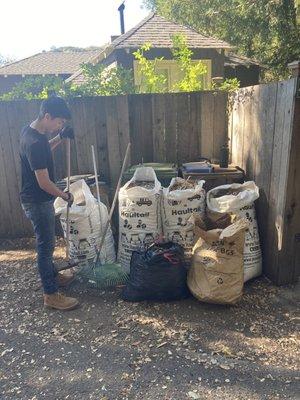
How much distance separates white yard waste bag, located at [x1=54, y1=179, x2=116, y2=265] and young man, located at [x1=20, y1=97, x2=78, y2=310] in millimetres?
356

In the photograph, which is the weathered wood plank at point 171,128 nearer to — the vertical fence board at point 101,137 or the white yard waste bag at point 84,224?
the vertical fence board at point 101,137

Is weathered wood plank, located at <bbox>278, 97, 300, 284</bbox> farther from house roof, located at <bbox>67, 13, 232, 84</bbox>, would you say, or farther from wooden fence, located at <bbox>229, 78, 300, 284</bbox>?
house roof, located at <bbox>67, 13, 232, 84</bbox>

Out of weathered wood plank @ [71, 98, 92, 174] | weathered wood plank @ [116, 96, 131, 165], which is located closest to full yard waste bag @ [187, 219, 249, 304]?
weathered wood plank @ [116, 96, 131, 165]

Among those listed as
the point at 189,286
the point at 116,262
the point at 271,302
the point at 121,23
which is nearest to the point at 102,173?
the point at 116,262

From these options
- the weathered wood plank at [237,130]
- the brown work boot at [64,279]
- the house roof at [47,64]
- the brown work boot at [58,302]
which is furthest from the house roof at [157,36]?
the brown work boot at [58,302]

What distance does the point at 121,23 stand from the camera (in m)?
15.8

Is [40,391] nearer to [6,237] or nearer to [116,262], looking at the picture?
[116,262]

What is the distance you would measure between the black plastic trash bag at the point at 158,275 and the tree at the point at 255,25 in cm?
1357

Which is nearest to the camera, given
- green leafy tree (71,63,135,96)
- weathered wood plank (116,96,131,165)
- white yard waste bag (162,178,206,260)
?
white yard waste bag (162,178,206,260)

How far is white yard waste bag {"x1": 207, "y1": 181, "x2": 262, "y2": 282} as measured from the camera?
3395 mm

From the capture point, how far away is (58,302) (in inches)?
125

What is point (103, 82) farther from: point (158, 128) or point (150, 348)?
point (150, 348)

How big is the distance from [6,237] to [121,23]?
13.8m

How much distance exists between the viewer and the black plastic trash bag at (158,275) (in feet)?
10.0
